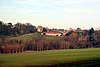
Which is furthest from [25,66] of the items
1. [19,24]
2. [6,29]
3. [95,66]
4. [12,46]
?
[19,24]

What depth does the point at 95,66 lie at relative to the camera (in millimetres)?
39312

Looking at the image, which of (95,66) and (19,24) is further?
(19,24)

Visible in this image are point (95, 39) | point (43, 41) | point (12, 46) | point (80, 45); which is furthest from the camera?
point (95, 39)

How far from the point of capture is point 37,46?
327 ft

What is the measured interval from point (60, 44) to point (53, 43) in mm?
3955

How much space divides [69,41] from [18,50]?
3094 cm

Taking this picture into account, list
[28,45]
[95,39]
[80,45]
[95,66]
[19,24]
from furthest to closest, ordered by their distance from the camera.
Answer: [19,24] < [95,39] < [80,45] < [28,45] < [95,66]

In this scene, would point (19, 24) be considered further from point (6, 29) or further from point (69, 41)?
point (69, 41)

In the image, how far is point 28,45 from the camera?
3831 inches

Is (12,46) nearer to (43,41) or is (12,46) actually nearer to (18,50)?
(18,50)

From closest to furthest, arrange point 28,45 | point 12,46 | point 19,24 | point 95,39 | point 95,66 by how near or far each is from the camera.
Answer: point 95,66, point 12,46, point 28,45, point 95,39, point 19,24

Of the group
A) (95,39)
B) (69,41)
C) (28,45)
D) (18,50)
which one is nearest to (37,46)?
(28,45)

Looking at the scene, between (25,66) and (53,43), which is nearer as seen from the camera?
(25,66)

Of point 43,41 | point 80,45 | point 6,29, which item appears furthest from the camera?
point 6,29
